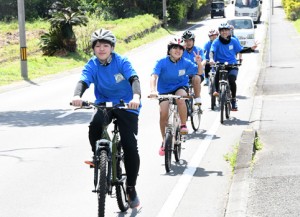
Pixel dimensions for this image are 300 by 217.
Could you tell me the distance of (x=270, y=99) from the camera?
673 inches

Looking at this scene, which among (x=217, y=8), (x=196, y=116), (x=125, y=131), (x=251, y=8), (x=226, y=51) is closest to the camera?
(x=125, y=131)

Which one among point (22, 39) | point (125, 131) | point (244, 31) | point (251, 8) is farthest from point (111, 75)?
point (251, 8)

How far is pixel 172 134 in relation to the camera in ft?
30.1

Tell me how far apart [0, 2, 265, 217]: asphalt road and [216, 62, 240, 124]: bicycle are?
26cm

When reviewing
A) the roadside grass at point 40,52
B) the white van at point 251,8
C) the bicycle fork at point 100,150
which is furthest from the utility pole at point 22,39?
the white van at point 251,8

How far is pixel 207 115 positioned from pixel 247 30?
2285cm

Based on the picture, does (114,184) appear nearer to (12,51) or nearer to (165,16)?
(12,51)

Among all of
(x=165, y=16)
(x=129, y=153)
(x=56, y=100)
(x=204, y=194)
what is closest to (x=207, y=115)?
(x=56, y=100)

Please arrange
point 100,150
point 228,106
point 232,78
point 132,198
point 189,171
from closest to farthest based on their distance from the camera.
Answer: point 100,150 → point 132,198 → point 189,171 → point 228,106 → point 232,78

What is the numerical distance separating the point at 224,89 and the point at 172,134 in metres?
4.45

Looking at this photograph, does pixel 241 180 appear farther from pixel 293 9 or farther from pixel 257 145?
pixel 293 9

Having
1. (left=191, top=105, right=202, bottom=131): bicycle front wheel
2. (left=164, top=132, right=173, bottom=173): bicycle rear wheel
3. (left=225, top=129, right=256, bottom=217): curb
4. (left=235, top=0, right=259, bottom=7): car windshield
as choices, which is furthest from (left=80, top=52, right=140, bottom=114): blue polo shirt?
(left=235, top=0, right=259, bottom=7): car windshield

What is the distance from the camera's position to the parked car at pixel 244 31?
120 feet

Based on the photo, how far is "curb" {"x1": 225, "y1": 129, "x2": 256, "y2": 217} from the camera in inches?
267
